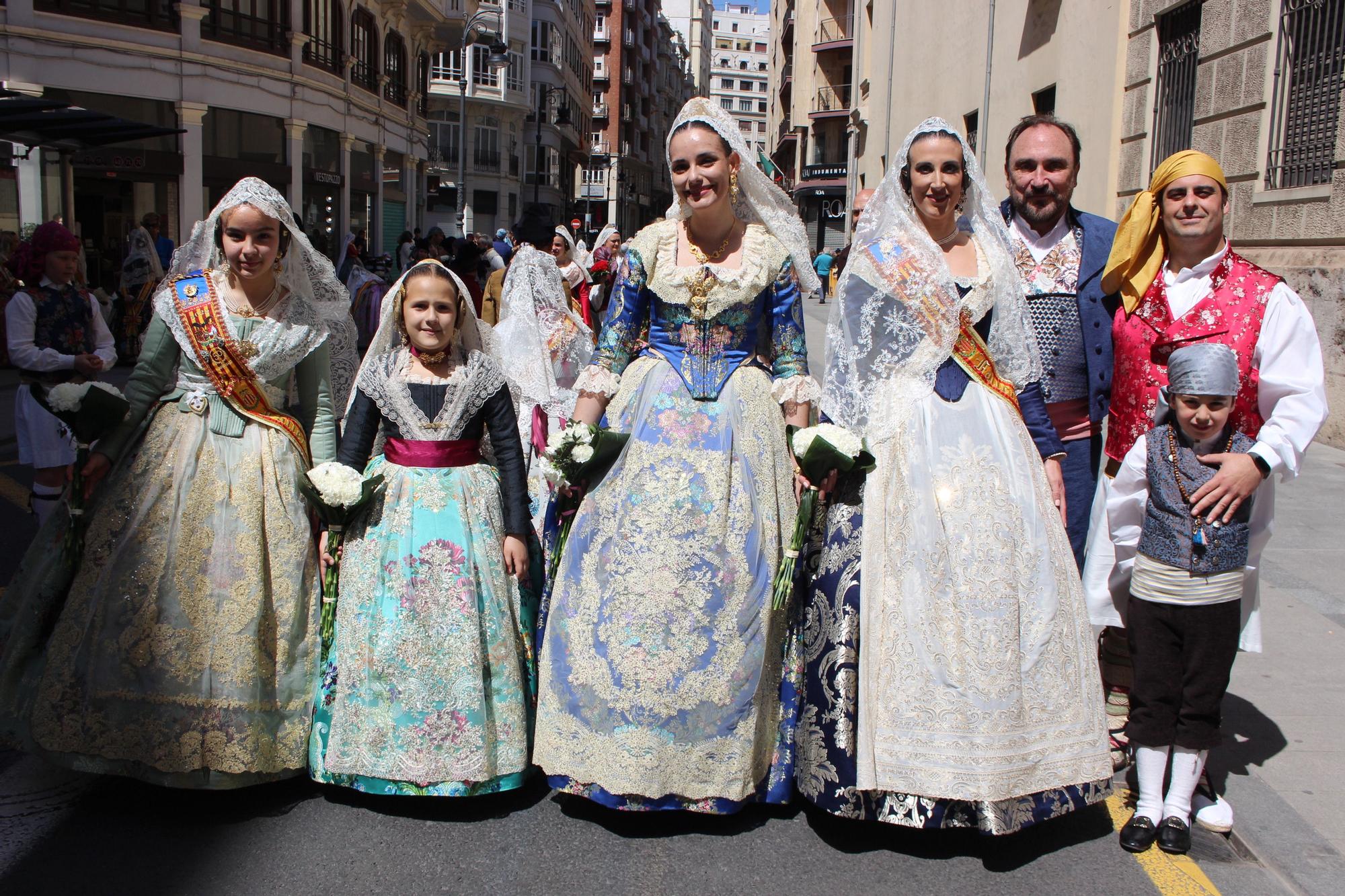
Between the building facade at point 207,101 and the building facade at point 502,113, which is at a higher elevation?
the building facade at point 502,113

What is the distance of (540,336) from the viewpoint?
683 centimetres

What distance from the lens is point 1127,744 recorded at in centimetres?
411

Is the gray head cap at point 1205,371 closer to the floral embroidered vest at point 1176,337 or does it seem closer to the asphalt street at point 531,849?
the floral embroidered vest at point 1176,337

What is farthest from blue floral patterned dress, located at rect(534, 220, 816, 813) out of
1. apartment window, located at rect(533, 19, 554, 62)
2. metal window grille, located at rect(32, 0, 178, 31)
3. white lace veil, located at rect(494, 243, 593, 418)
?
apartment window, located at rect(533, 19, 554, 62)

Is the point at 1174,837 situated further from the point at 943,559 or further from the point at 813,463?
the point at 813,463

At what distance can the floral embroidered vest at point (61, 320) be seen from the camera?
6254 millimetres

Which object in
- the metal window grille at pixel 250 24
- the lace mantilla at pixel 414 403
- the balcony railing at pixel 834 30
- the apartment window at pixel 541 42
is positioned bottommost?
the lace mantilla at pixel 414 403

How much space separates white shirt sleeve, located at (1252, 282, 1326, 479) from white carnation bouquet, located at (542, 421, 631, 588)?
1.96m

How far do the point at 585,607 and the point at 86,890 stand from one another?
1576mm

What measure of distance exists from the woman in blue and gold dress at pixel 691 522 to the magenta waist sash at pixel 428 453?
1.35ft

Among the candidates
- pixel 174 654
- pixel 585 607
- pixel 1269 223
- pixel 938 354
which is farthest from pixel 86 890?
pixel 1269 223

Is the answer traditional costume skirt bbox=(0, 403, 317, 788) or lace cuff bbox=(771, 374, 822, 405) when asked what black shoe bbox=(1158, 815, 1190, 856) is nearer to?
lace cuff bbox=(771, 374, 822, 405)

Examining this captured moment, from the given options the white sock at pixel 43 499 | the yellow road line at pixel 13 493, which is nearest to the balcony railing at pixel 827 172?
the yellow road line at pixel 13 493

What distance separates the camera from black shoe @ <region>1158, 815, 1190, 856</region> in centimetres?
342
